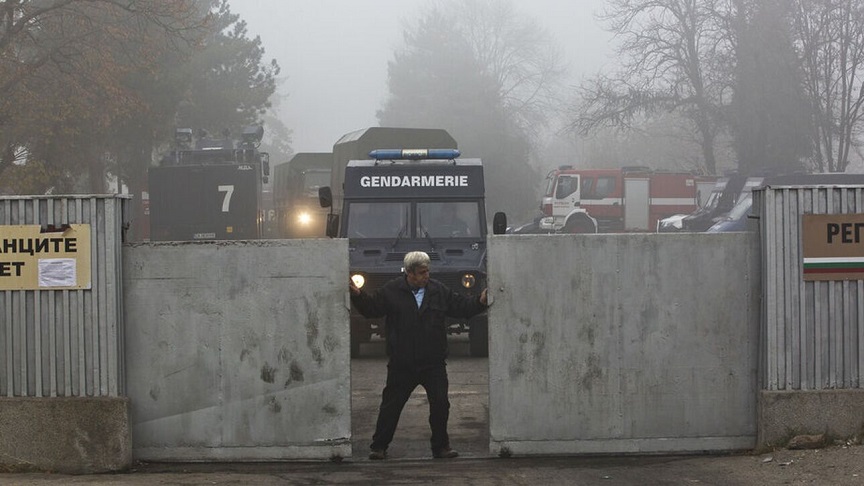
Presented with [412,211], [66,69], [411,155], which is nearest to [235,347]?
[412,211]

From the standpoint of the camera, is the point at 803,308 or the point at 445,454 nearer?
the point at 803,308

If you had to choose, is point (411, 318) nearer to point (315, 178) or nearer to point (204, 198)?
point (204, 198)

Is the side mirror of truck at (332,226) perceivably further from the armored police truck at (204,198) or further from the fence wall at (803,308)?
the armored police truck at (204,198)

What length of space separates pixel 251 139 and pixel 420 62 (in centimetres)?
5111

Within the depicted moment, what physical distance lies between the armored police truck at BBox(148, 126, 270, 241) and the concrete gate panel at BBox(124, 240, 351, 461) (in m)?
23.6

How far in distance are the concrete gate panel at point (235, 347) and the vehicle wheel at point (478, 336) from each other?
21.2 ft

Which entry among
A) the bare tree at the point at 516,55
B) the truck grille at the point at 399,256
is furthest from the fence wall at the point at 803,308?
the bare tree at the point at 516,55

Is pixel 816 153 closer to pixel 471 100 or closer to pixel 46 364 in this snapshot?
pixel 471 100

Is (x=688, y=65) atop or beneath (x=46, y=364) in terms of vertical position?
atop

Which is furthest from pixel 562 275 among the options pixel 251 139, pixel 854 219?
pixel 251 139

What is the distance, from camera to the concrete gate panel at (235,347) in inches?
369

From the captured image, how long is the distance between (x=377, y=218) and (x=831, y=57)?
3460 centimetres

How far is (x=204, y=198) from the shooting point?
33.3 meters

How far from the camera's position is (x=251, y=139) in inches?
1388
